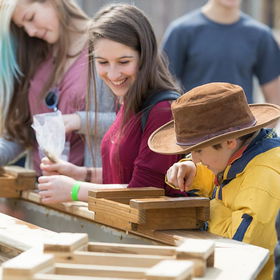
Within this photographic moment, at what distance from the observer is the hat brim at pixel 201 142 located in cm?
306

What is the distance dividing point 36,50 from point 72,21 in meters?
0.29

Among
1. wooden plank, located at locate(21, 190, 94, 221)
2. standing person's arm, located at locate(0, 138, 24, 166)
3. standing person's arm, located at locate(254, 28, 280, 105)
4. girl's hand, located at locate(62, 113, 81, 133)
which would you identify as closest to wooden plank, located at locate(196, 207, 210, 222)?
wooden plank, located at locate(21, 190, 94, 221)

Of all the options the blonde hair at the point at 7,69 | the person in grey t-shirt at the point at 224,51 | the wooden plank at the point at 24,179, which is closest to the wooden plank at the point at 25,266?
the wooden plank at the point at 24,179

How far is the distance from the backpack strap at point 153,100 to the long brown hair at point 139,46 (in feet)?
0.08

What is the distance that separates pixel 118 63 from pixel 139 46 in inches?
4.9

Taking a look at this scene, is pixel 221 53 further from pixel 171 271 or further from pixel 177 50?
pixel 171 271

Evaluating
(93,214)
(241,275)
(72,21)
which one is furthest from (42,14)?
(241,275)

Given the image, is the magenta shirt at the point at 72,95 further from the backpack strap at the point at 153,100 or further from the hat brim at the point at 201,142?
the hat brim at the point at 201,142

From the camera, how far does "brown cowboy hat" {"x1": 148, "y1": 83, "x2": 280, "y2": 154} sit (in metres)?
3.08

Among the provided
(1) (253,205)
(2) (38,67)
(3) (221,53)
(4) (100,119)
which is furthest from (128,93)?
(3) (221,53)

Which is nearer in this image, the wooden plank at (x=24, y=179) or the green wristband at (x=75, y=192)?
the green wristband at (x=75, y=192)

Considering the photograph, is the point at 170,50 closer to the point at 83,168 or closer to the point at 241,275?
the point at 83,168

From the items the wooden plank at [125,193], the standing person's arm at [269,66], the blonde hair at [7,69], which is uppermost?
the standing person's arm at [269,66]

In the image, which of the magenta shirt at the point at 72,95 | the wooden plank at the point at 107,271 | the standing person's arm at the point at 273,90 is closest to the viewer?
the wooden plank at the point at 107,271
